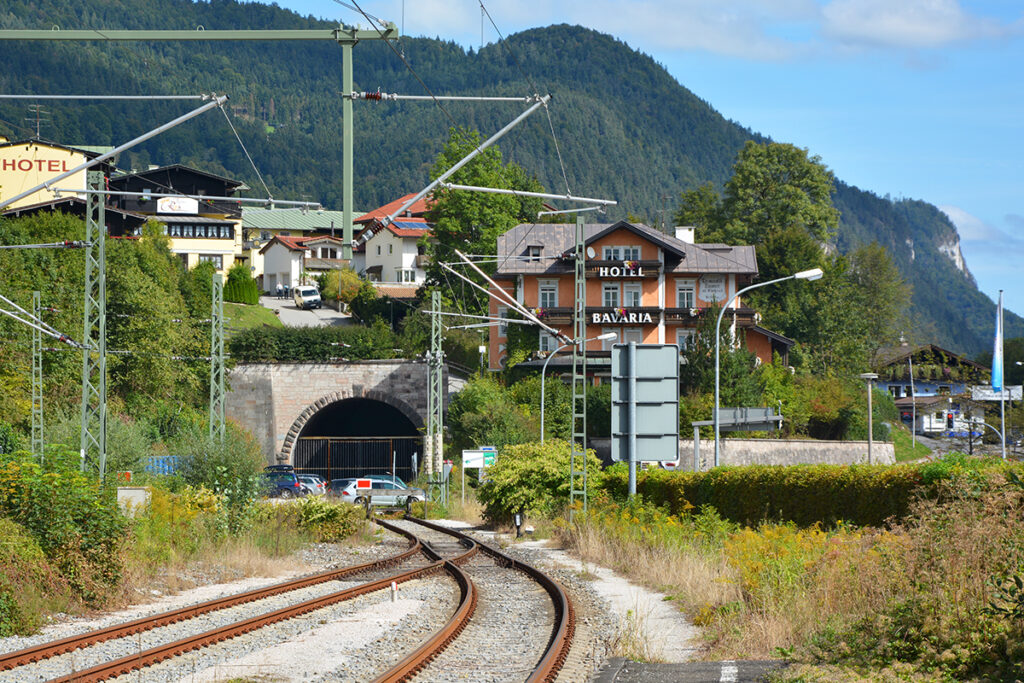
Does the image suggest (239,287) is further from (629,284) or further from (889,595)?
(889,595)

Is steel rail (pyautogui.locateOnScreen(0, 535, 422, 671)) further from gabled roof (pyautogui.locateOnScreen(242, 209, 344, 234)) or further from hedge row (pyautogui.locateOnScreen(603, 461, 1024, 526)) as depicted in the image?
gabled roof (pyautogui.locateOnScreen(242, 209, 344, 234))

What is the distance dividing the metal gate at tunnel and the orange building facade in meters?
7.32

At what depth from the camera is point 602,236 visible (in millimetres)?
64812

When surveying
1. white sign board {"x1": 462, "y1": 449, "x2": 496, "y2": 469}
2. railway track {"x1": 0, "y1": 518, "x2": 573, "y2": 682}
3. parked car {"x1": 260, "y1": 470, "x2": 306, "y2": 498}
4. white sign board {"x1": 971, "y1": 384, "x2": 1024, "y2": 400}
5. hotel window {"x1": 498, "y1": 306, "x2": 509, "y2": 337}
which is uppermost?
hotel window {"x1": 498, "y1": 306, "x2": 509, "y2": 337}

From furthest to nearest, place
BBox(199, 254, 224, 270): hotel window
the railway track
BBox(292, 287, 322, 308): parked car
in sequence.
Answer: BBox(199, 254, 224, 270): hotel window, BBox(292, 287, 322, 308): parked car, the railway track

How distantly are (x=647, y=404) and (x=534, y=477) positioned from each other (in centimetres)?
998

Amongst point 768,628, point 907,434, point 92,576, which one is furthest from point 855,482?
point 907,434

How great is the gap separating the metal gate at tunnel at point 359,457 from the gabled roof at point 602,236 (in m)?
11.7

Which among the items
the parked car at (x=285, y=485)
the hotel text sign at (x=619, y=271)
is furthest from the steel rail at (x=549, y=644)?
the hotel text sign at (x=619, y=271)

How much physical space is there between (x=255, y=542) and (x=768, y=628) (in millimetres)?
14440

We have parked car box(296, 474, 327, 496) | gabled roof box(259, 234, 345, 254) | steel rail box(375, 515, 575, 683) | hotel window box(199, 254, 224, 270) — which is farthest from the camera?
gabled roof box(259, 234, 345, 254)

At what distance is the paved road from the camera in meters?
10.5

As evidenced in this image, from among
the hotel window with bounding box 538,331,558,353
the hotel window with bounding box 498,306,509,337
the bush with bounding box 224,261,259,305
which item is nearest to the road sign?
the hotel window with bounding box 538,331,558,353

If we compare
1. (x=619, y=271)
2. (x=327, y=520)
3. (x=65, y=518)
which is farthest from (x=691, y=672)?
(x=619, y=271)
